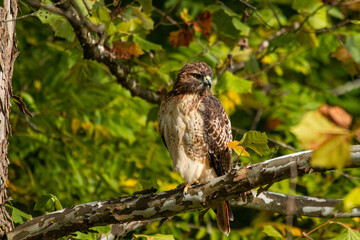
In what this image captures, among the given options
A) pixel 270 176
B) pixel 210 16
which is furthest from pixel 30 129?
pixel 270 176

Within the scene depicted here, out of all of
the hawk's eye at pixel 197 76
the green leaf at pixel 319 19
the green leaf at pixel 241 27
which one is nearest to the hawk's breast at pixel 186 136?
the hawk's eye at pixel 197 76

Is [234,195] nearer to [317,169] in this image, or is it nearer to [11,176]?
[317,169]

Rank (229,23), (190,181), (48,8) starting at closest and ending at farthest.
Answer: (48,8) < (190,181) < (229,23)

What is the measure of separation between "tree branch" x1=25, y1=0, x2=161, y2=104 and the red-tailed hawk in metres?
0.70

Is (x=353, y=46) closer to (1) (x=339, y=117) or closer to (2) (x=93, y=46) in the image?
(2) (x=93, y=46)

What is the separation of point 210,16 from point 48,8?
160 centimetres

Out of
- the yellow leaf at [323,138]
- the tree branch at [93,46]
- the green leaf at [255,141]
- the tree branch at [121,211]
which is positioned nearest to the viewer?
the yellow leaf at [323,138]

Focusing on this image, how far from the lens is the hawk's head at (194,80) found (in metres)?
3.74

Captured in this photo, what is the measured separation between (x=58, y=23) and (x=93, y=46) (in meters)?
0.37

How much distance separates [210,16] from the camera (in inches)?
174

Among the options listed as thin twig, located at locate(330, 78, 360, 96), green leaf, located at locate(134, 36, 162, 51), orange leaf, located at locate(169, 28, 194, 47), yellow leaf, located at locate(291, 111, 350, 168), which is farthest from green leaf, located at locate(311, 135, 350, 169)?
thin twig, located at locate(330, 78, 360, 96)

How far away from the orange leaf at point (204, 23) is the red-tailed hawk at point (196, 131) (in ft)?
2.78

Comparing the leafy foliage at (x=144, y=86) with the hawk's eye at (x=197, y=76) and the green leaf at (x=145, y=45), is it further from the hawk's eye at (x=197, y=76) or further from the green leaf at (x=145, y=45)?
the hawk's eye at (x=197, y=76)

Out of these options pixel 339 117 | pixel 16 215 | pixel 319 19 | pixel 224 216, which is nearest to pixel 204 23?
pixel 319 19
